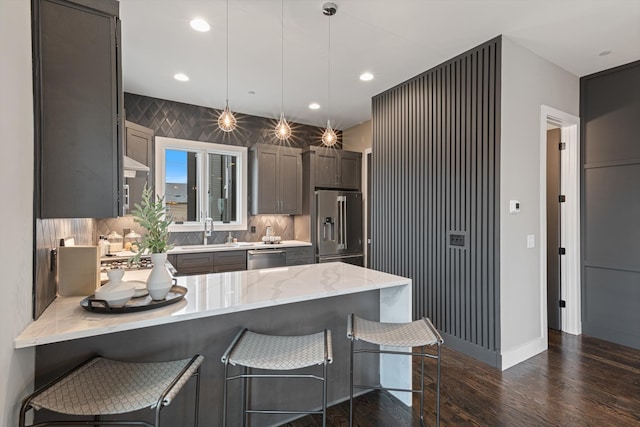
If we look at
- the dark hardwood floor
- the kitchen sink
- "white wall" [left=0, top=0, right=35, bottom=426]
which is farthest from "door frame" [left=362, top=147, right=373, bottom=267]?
"white wall" [left=0, top=0, right=35, bottom=426]

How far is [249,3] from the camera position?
92.7 inches

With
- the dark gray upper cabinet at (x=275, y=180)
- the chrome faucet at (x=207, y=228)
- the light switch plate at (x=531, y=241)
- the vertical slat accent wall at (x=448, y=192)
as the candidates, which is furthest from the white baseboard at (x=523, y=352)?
the chrome faucet at (x=207, y=228)

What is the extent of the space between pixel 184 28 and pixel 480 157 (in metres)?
2.86

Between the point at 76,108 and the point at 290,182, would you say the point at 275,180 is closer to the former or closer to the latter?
the point at 290,182

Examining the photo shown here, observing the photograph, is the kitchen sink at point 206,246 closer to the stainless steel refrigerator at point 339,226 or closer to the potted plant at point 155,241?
the stainless steel refrigerator at point 339,226

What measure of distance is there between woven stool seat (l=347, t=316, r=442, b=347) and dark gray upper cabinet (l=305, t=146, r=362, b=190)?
3319 mm

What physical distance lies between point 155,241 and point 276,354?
2.70ft

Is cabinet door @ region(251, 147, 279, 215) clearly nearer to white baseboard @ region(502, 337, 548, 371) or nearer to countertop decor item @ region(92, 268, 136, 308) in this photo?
countertop decor item @ region(92, 268, 136, 308)

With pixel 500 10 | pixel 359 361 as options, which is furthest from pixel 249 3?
pixel 359 361

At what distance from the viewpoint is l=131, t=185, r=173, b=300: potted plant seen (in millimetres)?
1491

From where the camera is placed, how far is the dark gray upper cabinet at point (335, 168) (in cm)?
501

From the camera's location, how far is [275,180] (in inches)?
193

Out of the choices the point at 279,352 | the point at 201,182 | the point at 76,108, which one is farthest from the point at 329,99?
the point at 279,352

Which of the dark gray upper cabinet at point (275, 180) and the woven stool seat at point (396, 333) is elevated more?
the dark gray upper cabinet at point (275, 180)
